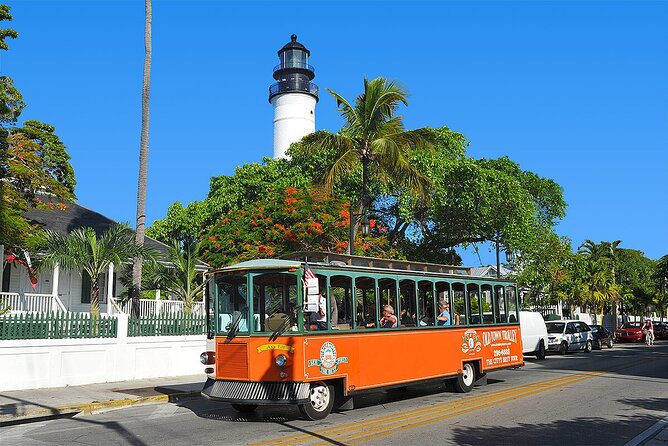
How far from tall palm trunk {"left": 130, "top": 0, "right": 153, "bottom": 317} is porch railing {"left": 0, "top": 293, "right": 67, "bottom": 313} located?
2162 millimetres

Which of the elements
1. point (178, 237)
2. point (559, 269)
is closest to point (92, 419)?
point (178, 237)

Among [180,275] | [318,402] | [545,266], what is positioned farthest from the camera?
[545,266]

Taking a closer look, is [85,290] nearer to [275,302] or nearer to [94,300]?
[94,300]

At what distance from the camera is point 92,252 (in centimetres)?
1878

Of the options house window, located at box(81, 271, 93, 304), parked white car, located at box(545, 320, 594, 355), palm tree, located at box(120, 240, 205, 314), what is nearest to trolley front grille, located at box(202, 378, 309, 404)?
palm tree, located at box(120, 240, 205, 314)

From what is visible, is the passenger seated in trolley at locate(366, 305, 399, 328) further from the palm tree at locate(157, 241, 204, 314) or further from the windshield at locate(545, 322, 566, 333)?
the windshield at locate(545, 322, 566, 333)

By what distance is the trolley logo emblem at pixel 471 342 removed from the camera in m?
15.2

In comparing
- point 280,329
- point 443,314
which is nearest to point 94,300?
point 280,329

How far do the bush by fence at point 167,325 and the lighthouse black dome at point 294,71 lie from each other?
37.9 m

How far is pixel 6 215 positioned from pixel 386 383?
41.6 ft

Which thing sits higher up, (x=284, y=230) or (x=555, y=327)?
(x=284, y=230)

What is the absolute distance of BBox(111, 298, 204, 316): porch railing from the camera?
20422 millimetres

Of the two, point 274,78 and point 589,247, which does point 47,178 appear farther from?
point 589,247

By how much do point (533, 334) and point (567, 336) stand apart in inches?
170
